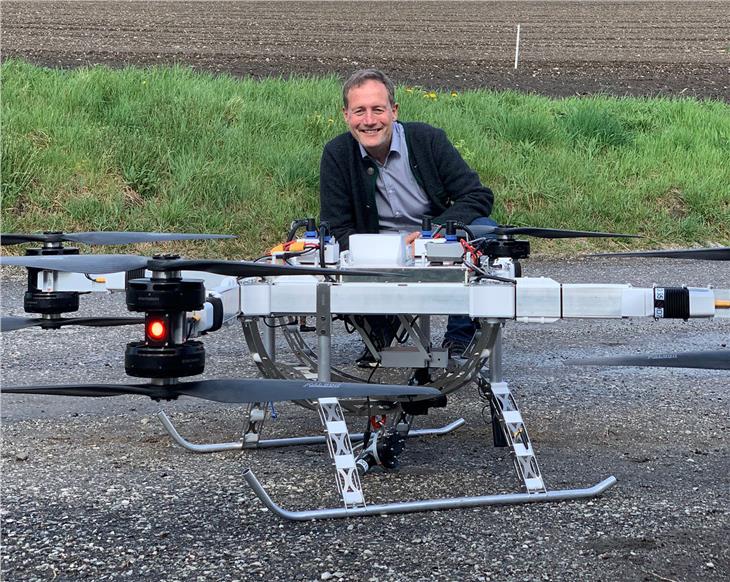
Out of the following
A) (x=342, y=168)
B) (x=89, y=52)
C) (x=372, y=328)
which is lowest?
(x=372, y=328)

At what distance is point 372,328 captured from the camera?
4480mm

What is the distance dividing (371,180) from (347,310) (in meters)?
1.55

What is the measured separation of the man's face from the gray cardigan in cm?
17

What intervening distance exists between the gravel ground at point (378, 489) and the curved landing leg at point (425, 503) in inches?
1.1

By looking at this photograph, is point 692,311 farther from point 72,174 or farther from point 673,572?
point 72,174

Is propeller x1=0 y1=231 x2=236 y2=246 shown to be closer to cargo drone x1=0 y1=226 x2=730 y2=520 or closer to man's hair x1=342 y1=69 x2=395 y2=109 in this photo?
cargo drone x1=0 y1=226 x2=730 y2=520

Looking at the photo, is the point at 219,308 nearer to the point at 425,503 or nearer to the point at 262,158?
the point at 425,503

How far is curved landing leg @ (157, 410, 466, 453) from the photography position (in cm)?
465

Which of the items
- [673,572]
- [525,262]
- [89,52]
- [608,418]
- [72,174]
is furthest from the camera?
[89,52]

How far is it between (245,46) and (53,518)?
21.4 metres

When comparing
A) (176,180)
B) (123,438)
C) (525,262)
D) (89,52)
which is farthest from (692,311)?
(89,52)

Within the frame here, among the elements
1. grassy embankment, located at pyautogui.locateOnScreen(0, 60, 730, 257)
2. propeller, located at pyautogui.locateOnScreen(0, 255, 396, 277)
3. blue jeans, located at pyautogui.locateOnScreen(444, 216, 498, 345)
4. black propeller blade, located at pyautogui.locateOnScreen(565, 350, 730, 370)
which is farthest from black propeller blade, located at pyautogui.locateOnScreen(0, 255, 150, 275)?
grassy embankment, located at pyautogui.locateOnScreen(0, 60, 730, 257)

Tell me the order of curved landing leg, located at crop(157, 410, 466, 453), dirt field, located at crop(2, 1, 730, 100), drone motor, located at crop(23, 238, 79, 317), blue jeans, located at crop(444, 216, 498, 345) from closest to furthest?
drone motor, located at crop(23, 238, 79, 317)
curved landing leg, located at crop(157, 410, 466, 453)
blue jeans, located at crop(444, 216, 498, 345)
dirt field, located at crop(2, 1, 730, 100)

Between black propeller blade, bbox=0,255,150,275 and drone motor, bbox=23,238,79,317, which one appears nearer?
black propeller blade, bbox=0,255,150,275
